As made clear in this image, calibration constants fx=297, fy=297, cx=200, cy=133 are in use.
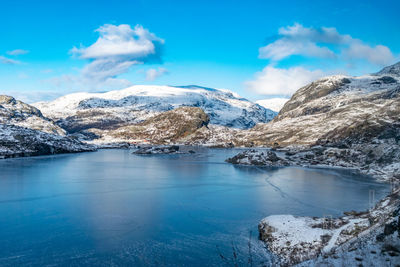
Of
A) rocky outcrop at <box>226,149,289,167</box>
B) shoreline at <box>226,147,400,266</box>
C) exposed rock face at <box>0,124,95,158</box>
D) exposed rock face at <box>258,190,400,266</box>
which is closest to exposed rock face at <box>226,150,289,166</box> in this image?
rocky outcrop at <box>226,149,289,167</box>

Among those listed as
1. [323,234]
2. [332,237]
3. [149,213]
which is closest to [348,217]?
[323,234]

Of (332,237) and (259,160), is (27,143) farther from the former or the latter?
(332,237)

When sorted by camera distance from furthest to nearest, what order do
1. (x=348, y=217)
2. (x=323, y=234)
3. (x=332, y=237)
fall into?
(x=348, y=217), (x=323, y=234), (x=332, y=237)

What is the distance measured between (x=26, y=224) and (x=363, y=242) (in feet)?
112

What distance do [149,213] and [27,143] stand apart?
11946cm

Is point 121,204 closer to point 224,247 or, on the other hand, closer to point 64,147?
point 224,247

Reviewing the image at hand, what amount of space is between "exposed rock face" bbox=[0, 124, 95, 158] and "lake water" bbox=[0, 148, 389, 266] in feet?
202

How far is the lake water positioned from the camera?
26.3 metres

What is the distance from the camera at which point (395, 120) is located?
114 m

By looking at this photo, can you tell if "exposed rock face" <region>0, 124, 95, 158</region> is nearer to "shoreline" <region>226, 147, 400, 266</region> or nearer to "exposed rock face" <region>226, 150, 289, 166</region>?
"exposed rock face" <region>226, 150, 289, 166</region>

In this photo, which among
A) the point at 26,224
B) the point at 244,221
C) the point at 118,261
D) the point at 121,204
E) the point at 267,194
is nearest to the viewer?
the point at 118,261

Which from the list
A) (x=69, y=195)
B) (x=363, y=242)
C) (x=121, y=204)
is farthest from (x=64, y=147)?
(x=363, y=242)

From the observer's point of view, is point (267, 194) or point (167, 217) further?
point (267, 194)

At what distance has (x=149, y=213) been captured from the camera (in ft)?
131
